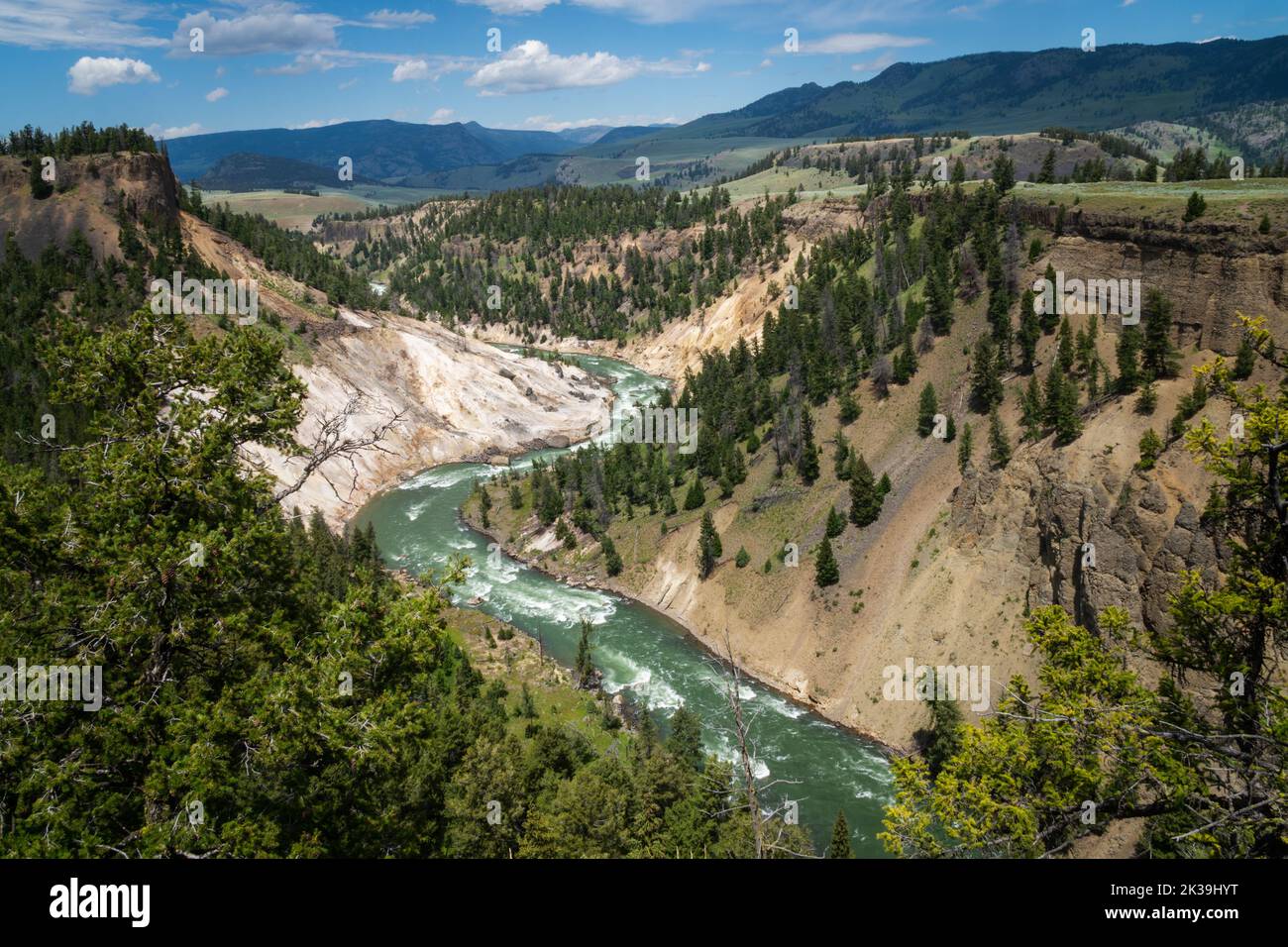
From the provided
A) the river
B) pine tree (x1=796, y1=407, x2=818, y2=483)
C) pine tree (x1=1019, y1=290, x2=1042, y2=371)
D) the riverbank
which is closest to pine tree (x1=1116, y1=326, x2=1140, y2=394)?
pine tree (x1=1019, y1=290, x2=1042, y2=371)

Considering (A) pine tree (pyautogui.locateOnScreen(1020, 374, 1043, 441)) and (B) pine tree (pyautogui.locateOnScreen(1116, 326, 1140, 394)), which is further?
(A) pine tree (pyautogui.locateOnScreen(1020, 374, 1043, 441))

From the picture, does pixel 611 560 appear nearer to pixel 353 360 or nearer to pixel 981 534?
pixel 981 534

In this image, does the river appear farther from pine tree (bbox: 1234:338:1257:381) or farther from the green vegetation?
pine tree (bbox: 1234:338:1257:381)

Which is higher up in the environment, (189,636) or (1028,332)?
(1028,332)

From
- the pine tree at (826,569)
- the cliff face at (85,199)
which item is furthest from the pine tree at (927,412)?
the cliff face at (85,199)

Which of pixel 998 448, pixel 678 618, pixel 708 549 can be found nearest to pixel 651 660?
pixel 678 618

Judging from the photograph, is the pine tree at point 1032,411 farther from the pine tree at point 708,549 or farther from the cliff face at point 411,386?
the cliff face at point 411,386
